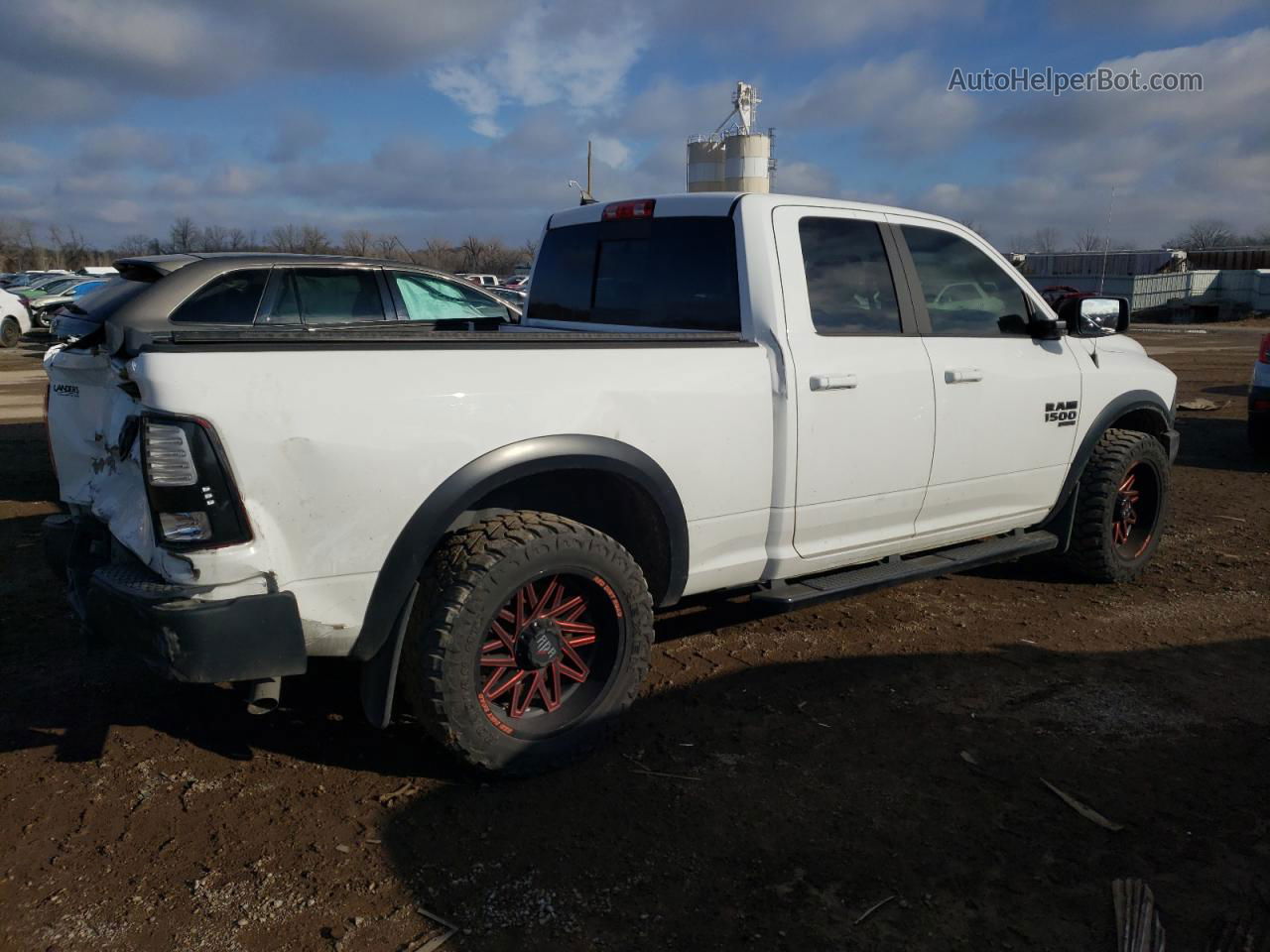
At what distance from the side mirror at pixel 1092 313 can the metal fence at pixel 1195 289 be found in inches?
1470

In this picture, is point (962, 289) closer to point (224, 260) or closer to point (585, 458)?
point (585, 458)

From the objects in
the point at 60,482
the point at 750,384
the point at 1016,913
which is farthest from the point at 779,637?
the point at 60,482

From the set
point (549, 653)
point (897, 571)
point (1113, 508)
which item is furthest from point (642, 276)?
point (1113, 508)

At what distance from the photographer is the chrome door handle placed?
391 cm

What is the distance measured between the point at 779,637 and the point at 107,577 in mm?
2940

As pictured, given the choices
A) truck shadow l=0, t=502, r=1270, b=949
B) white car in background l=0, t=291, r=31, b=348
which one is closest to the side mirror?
truck shadow l=0, t=502, r=1270, b=949

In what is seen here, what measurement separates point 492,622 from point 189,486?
1.05 metres

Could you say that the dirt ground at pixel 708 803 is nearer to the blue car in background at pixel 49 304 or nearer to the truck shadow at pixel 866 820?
the truck shadow at pixel 866 820

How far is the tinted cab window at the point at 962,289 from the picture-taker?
15.1 ft

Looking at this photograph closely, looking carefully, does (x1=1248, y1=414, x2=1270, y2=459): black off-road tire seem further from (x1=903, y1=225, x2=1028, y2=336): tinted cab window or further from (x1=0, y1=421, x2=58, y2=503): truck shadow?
(x1=0, y1=421, x2=58, y2=503): truck shadow

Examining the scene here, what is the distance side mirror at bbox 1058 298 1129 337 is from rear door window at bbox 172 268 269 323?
5.45 m

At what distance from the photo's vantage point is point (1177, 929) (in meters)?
→ 2.65

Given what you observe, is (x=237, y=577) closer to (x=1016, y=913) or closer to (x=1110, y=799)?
(x=1016, y=913)

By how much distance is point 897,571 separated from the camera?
440 cm
